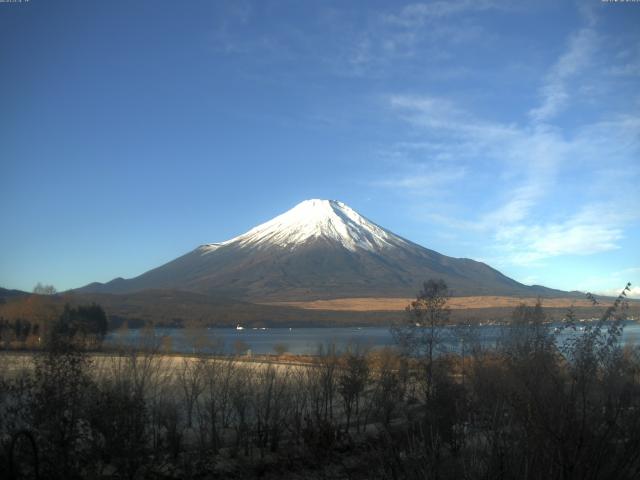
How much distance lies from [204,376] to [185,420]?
214cm

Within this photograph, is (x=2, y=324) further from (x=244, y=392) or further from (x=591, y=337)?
(x=591, y=337)

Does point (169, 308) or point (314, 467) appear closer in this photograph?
point (314, 467)

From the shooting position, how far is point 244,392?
15.1 metres

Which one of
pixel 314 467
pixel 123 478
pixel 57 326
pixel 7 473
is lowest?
pixel 314 467

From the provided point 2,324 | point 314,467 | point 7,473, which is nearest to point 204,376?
point 314,467

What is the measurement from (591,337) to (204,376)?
12327 mm

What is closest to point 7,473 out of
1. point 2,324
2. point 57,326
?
point 57,326

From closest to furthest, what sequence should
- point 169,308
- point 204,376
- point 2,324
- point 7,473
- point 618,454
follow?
point 618,454, point 7,473, point 204,376, point 2,324, point 169,308

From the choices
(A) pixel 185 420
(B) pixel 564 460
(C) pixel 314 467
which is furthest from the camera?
(A) pixel 185 420

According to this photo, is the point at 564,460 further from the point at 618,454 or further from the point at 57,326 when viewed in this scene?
the point at 57,326

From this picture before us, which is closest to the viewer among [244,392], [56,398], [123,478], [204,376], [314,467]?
[56,398]

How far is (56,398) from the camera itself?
7.96 meters

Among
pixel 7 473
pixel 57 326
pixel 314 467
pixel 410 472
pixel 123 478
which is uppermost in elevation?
pixel 57 326

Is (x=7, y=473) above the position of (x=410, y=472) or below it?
below
